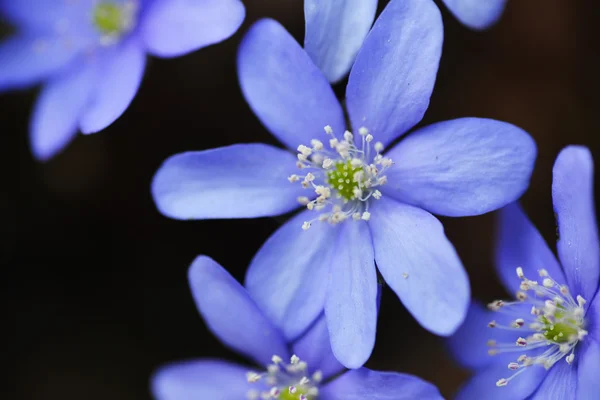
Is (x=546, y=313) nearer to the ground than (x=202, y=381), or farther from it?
farther from it

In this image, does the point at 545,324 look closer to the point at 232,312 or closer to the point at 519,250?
the point at 519,250

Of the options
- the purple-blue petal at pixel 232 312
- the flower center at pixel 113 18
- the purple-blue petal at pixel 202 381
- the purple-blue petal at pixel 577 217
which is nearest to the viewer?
the purple-blue petal at pixel 577 217

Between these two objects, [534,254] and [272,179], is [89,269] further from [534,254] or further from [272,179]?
[534,254]

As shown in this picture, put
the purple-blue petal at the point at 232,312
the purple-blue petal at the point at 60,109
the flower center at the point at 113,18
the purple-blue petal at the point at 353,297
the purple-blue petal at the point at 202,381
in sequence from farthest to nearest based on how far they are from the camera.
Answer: the flower center at the point at 113,18, the purple-blue petal at the point at 60,109, the purple-blue petal at the point at 202,381, the purple-blue petal at the point at 232,312, the purple-blue petal at the point at 353,297

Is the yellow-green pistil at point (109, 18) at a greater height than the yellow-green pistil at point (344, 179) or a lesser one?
greater

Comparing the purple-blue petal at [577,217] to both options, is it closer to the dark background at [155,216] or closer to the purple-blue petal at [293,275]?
the purple-blue petal at [293,275]

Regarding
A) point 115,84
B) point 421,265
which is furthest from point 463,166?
point 115,84

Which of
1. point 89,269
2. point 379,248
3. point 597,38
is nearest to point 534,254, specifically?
point 379,248

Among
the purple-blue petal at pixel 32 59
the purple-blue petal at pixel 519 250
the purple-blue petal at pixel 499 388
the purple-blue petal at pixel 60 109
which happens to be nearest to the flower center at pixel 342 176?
the purple-blue petal at pixel 519 250
